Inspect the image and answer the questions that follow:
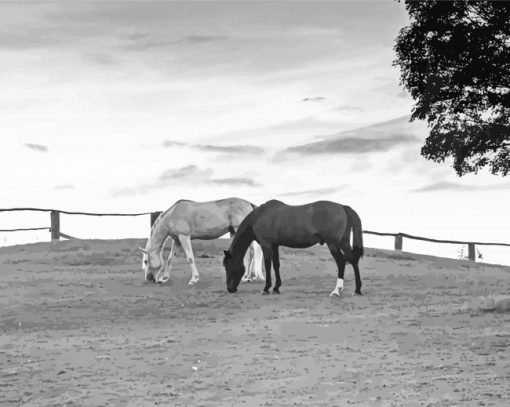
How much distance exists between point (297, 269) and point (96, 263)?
6018 mm

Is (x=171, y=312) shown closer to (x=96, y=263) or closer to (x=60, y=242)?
(x=96, y=263)

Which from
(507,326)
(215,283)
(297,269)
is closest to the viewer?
(507,326)

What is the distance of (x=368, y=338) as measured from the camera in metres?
12.7

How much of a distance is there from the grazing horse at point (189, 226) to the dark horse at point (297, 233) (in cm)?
186

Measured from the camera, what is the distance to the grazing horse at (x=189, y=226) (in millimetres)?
21078

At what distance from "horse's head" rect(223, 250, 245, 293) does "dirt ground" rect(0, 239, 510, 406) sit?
0.25 m

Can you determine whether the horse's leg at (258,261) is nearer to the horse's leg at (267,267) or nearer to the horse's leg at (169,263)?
the horse's leg at (267,267)

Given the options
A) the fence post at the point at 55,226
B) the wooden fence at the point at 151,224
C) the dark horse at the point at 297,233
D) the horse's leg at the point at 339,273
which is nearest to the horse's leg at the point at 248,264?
the dark horse at the point at 297,233

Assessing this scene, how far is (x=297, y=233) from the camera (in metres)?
18.6

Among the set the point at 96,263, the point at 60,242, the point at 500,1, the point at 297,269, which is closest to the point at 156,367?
the point at 500,1

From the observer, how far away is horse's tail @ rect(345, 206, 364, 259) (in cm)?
1808

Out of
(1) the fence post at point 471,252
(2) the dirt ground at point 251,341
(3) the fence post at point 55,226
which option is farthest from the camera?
(1) the fence post at point 471,252

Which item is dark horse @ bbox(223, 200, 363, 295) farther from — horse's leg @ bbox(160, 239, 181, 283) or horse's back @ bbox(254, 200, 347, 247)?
horse's leg @ bbox(160, 239, 181, 283)

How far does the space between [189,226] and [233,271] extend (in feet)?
8.56
